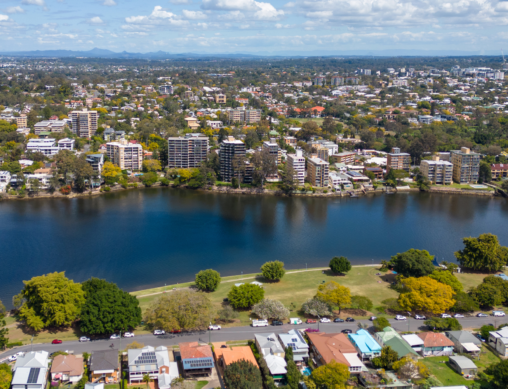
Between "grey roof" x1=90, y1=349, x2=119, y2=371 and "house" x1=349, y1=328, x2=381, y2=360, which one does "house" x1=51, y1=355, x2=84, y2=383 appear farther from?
"house" x1=349, y1=328, x2=381, y2=360

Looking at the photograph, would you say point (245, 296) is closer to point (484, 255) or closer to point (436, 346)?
point (436, 346)

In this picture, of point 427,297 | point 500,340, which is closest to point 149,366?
point 427,297

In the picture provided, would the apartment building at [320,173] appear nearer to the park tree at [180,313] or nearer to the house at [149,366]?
the park tree at [180,313]

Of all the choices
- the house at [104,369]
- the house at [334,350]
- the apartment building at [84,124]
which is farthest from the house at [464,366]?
the apartment building at [84,124]

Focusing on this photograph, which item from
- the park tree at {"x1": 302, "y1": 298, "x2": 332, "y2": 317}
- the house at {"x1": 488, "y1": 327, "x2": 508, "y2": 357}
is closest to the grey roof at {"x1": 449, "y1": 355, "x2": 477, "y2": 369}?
the house at {"x1": 488, "y1": 327, "x2": 508, "y2": 357}

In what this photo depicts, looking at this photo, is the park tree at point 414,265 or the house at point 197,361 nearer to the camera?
the house at point 197,361

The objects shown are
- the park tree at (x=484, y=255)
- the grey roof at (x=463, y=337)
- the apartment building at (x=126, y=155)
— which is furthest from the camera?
the apartment building at (x=126, y=155)
